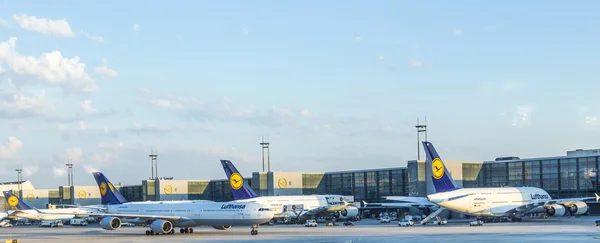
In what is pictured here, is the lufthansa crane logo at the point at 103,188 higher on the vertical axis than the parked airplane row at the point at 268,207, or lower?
higher

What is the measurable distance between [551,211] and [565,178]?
29.8 metres

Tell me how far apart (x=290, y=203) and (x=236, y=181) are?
9.47 meters

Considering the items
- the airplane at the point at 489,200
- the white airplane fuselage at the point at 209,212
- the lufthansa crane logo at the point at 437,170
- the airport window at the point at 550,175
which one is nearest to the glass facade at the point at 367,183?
the airport window at the point at 550,175

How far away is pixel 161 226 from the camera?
3482 inches

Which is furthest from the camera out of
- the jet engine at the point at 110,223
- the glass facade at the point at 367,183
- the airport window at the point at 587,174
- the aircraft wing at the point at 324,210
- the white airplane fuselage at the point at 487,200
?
the glass facade at the point at 367,183

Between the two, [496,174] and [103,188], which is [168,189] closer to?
[103,188]

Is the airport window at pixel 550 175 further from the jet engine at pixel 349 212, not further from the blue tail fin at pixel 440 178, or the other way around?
the blue tail fin at pixel 440 178

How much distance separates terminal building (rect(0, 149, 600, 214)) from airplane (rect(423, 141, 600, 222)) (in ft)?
67.8

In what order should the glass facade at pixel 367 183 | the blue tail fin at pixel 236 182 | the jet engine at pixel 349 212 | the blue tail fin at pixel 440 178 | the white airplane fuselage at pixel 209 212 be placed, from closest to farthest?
the white airplane fuselage at pixel 209 212 < the blue tail fin at pixel 440 178 < the blue tail fin at pixel 236 182 < the jet engine at pixel 349 212 < the glass facade at pixel 367 183

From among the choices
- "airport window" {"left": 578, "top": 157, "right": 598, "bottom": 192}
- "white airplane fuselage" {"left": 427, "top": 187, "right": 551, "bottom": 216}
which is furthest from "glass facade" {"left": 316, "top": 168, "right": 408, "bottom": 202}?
"white airplane fuselage" {"left": 427, "top": 187, "right": 551, "bottom": 216}

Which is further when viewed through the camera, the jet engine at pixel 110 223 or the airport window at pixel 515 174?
the airport window at pixel 515 174

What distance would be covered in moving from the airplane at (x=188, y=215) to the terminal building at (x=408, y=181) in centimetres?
4969

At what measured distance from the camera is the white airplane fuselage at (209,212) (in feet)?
281

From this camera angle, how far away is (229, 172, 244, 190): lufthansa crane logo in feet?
391
